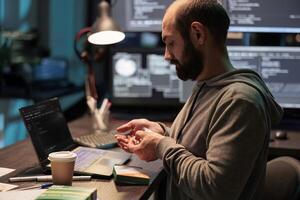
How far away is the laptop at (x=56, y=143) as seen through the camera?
5.40ft

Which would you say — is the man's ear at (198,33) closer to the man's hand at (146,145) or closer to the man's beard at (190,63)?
the man's beard at (190,63)

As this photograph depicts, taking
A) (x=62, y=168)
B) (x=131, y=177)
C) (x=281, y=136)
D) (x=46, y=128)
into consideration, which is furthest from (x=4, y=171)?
(x=281, y=136)

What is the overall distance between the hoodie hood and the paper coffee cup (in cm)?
49

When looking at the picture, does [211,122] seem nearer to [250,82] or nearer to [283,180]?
[250,82]

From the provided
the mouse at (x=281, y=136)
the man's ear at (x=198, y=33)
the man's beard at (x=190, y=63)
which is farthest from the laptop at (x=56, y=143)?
the mouse at (x=281, y=136)

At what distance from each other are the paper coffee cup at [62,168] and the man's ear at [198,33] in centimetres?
51

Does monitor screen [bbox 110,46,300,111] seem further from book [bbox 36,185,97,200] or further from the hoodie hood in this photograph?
book [bbox 36,185,97,200]

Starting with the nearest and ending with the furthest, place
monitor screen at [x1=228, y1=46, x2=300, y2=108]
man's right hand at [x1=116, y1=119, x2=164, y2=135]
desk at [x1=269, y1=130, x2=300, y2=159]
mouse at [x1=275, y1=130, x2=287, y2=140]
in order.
Result: 1. man's right hand at [x1=116, y1=119, x2=164, y2=135]
2. desk at [x1=269, y1=130, x2=300, y2=159]
3. mouse at [x1=275, y1=130, x2=287, y2=140]
4. monitor screen at [x1=228, y1=46, x2=300, y2=108]

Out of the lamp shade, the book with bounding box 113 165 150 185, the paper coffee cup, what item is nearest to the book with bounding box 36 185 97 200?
the paper coffee cup

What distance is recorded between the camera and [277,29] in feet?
8.96

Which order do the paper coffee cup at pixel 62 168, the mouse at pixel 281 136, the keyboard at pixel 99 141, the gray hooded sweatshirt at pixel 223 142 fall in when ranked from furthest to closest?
the mouse at pixel 281 136
the keyboard at pixel 99 141
the paper coffee cup at pixel 62 168
the gray hooded sweatshirt at pixel 223 142

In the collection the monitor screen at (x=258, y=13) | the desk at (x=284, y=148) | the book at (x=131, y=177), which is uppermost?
the monitor screen at (x=258, y=13)

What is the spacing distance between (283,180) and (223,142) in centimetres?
50

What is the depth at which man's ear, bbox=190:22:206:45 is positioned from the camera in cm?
144
